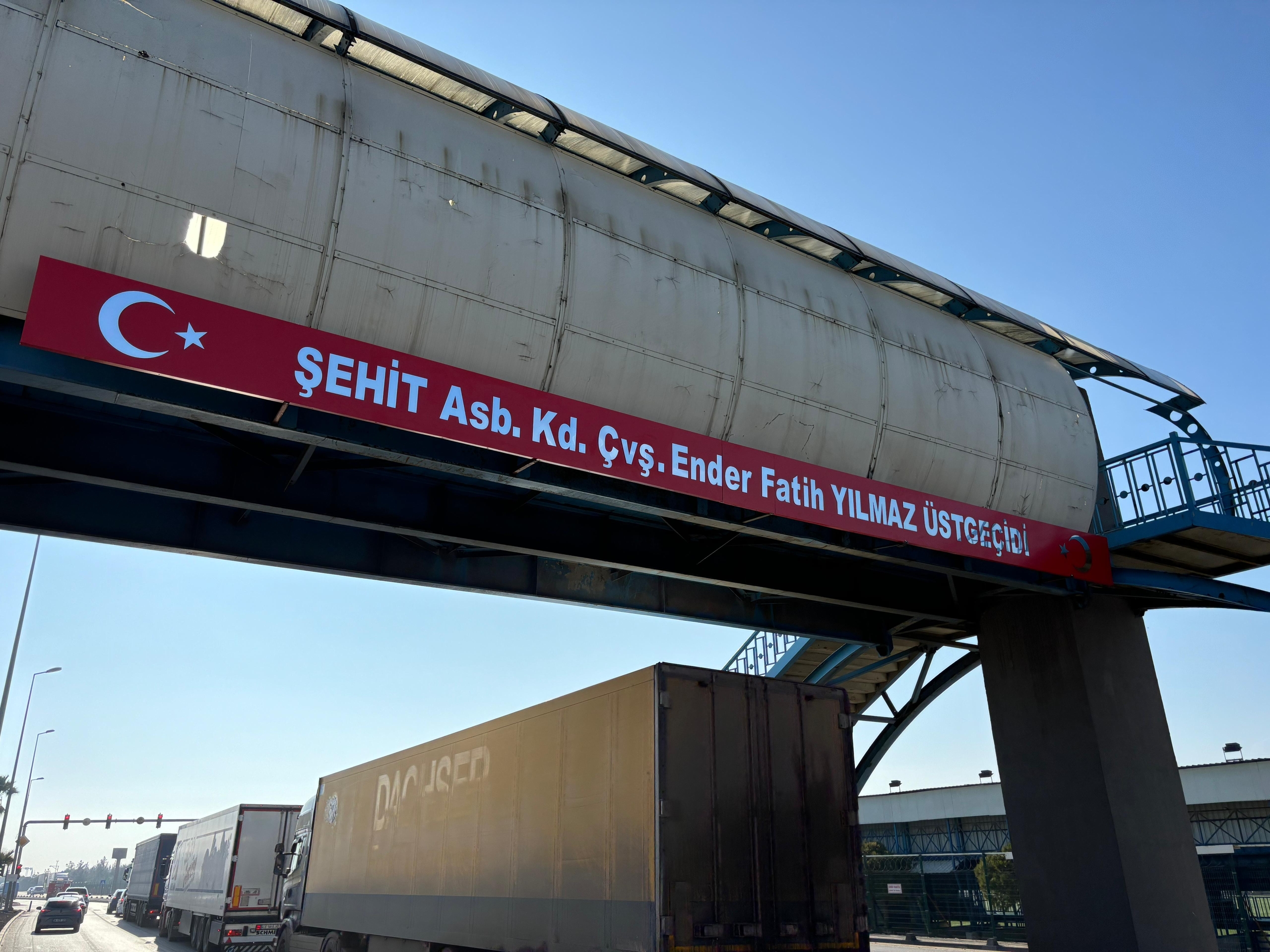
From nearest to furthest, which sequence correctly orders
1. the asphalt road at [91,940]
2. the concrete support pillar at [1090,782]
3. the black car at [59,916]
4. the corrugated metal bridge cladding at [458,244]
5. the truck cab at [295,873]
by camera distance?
the corrugated metal bridge cladding at [458,244], the concrete support pillar at [1090,782], the truck cab at [295,873], the asphalt road at [91,940], the black car at [59,916]

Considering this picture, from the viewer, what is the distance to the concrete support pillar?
13297 mm

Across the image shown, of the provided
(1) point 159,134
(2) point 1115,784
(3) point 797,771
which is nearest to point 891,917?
(2) point 1115,784

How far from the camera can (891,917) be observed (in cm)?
2906

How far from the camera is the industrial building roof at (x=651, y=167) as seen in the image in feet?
31.9

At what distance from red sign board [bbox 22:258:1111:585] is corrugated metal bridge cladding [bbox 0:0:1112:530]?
0.55 m

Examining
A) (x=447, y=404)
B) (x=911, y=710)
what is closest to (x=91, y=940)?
(x=911, y=710)

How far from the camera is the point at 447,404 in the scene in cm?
906

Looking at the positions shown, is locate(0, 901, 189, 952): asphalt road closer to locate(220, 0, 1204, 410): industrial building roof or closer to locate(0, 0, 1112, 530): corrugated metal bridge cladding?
locate(0, 0, 1112, 530): corrugated metal bridge cladding

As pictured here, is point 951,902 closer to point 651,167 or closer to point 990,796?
point 990,796

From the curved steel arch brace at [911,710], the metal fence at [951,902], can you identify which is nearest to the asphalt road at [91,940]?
the curved steel arch brace at [911,710]

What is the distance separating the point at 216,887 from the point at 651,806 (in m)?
17.8

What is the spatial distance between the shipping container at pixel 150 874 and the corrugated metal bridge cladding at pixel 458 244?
3125 cm

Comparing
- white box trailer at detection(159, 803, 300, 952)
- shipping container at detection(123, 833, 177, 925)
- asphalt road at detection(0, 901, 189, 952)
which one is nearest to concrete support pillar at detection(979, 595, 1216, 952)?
white box trailer at detection(159, 803, 300, 952)

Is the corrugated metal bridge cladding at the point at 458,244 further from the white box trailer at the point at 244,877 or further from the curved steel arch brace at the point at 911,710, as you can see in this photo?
the white box trailer at the point at 244,877
